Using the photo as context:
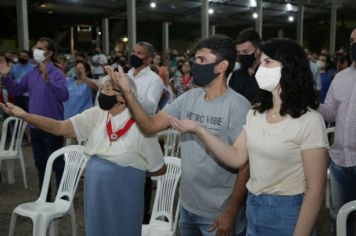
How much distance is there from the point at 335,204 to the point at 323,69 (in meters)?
5.81

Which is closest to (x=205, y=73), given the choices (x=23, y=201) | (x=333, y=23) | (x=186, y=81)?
(x=23, y=201)

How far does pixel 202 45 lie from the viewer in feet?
7.45

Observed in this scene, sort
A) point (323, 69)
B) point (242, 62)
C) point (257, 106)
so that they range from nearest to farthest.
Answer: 1. point (257, 106)
2. point (242, 62)
3. point (323, 69)

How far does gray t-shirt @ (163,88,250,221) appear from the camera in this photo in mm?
2131

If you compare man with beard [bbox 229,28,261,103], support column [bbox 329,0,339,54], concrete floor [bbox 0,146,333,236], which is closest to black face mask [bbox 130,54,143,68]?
man with beard [bbox 229,28,261,103]

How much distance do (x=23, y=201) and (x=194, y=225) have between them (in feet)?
10.9

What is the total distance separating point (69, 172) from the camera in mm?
3631

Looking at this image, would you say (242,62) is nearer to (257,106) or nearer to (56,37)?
(257,106)

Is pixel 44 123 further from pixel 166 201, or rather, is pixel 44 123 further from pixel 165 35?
pixel 165 35

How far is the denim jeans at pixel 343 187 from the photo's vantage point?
105 inches

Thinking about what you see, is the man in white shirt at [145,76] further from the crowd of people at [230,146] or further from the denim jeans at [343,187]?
the denim jeans at [343,187]

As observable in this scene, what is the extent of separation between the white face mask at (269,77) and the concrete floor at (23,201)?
8.35 feet

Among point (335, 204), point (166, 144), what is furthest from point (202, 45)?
point (166, 144)

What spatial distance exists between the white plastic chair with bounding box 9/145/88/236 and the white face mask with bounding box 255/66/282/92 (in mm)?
1866
